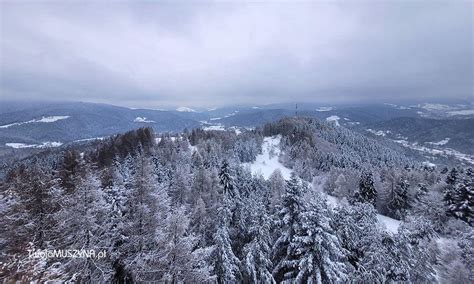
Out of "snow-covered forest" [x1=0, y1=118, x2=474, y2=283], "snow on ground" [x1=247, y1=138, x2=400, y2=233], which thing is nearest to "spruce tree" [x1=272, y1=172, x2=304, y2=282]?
"snow-covered forest" [x1=0, y1=118, x2=474, y2=283]

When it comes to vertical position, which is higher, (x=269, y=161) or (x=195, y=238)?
(x=195, y=238)

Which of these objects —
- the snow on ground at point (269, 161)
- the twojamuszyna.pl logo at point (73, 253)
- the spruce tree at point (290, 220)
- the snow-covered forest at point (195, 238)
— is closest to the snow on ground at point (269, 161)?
the snow on ground at point (269, 161)

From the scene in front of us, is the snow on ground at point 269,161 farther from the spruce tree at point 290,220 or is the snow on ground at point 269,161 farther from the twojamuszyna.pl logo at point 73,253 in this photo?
the twojamuszyna.pl logo at point 73,253

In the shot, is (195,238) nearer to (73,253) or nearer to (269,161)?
(73,253)

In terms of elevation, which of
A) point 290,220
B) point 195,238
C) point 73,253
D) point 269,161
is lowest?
point 269,161

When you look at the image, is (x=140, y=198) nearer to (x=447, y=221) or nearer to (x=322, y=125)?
(x=447, y=221)

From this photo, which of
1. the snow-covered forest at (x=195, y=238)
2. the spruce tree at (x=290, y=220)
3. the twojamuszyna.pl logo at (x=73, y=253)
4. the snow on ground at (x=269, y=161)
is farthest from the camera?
the snow on ground at (x=269, y=161)

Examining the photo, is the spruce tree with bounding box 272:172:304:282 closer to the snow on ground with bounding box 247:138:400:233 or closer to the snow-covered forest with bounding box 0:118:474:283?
the snow-covered forest with bounding box 0:118:474:283

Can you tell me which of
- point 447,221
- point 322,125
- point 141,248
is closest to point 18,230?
point 141,248

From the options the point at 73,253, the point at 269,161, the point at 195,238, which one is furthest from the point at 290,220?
the point at 269,161
